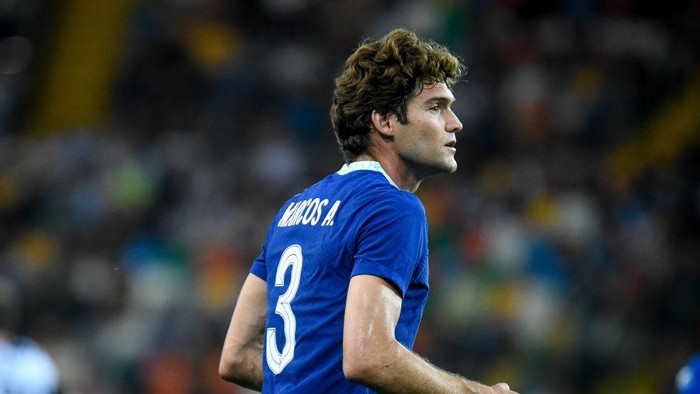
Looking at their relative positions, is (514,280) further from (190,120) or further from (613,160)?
(190,120)

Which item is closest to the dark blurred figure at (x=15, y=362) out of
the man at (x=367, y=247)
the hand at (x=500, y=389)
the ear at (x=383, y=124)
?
the man at (x=367, y=247)

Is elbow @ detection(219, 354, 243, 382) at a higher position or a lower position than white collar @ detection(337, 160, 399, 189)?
lower

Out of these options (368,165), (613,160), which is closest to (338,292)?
(368,165)

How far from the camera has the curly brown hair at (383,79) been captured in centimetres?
351

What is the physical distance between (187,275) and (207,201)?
102cm

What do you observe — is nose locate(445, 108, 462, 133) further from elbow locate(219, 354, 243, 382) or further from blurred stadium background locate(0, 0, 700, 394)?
blurred stadium background locate(0, 0, 700, 394)

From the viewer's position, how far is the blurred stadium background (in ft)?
32.8

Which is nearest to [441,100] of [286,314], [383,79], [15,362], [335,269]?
[383,79]

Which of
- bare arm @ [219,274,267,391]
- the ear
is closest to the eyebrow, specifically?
the ear

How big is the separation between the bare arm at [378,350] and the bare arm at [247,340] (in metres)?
0.77

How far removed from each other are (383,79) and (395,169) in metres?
0.27

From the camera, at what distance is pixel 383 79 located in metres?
3.52

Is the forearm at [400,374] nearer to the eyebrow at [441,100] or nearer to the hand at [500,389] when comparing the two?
the hand at [500,389]

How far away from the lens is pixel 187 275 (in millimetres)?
10570
